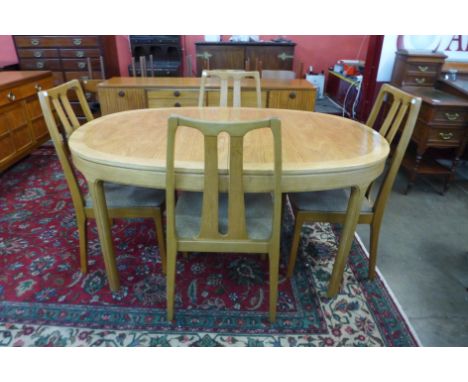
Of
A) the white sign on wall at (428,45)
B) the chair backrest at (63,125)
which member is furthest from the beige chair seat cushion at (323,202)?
the white sign on wall at (428,45)

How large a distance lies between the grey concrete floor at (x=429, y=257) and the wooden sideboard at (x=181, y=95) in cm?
113

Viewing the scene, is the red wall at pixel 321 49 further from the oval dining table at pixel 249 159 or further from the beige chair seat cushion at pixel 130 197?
the beige chair seat cushion at pixel 130 197

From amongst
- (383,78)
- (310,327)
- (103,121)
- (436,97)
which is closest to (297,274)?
(310,327)

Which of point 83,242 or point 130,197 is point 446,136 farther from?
point 83,242

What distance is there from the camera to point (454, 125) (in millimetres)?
2439

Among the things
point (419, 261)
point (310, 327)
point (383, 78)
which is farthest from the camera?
point (383, 78)

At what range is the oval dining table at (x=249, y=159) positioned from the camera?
119cm

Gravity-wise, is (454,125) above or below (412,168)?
above

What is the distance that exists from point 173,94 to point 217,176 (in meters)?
1.85

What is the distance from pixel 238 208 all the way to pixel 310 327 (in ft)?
2.18

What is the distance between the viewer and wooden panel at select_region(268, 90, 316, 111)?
2740mm

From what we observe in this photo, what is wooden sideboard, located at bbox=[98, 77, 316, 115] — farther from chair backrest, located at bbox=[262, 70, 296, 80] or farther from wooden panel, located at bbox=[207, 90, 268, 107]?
chair backrest, located at bbox=[262, 70, 296, 80]

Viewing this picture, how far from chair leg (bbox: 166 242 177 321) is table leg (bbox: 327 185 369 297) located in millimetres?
738
